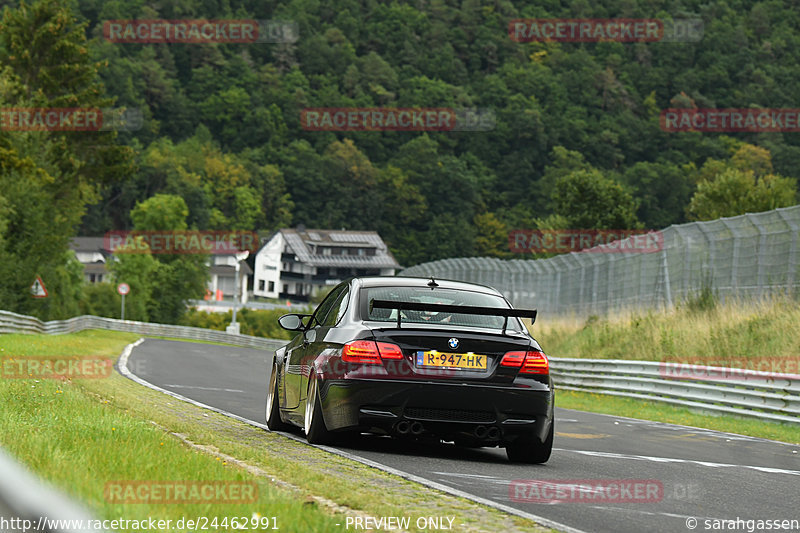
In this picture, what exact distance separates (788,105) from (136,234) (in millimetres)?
93842

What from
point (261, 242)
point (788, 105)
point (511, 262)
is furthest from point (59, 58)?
point (788, 105)

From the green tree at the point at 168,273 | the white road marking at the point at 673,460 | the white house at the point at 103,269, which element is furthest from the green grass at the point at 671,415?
the white house at the point at 103,269

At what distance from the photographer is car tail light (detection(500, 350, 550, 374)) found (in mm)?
9250

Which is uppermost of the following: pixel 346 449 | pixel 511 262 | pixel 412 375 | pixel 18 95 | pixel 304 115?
pixel 304 115

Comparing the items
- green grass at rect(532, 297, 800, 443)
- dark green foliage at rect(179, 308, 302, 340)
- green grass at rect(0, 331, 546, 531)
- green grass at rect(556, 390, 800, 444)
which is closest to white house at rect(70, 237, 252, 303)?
dark green foliage at rect(179, 308, 302, 340)

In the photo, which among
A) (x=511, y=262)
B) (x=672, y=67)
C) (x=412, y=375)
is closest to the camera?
(x=412, y=375)

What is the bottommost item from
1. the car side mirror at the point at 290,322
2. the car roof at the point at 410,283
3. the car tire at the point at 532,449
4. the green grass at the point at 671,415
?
the green grass at the point at 671,415

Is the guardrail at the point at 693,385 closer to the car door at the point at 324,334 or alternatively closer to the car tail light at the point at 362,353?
the car door at the point at 324,334

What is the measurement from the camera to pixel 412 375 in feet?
29.8

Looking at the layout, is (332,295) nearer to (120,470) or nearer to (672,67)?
(120,470)

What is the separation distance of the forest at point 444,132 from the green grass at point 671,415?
12168cm

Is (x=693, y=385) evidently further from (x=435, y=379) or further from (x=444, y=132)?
(x=444, y=132)

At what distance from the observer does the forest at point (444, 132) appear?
164625mm

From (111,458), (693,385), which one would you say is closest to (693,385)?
(693,385)
